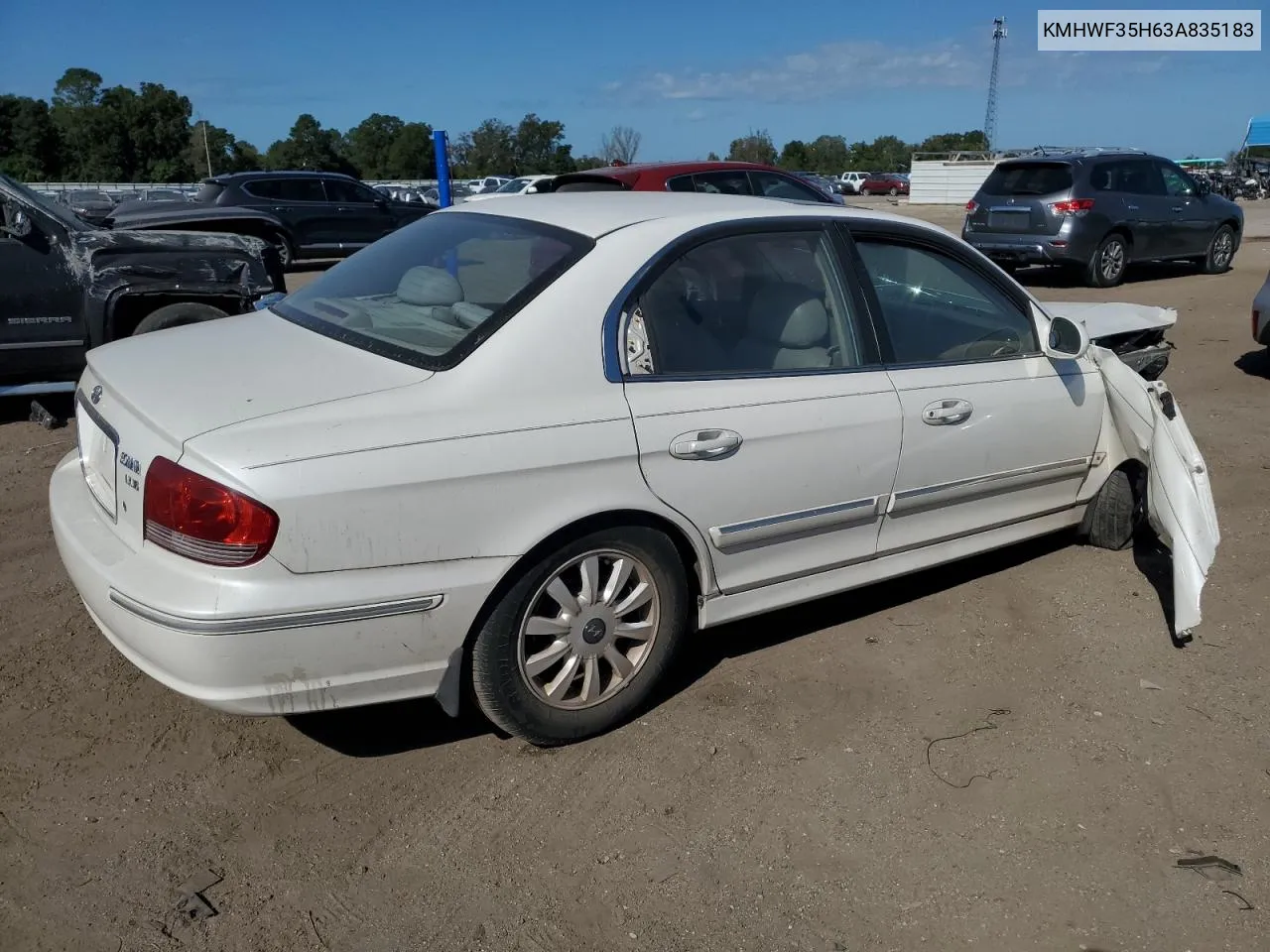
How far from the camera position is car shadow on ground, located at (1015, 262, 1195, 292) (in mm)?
13844

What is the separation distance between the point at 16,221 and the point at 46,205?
31 centimetres

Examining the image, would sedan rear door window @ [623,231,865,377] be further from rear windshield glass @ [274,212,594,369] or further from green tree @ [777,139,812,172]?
green tree @ [777,139,812,172]

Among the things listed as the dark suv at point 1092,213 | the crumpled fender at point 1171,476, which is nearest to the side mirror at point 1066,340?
the crumpled fender at point 1171,476

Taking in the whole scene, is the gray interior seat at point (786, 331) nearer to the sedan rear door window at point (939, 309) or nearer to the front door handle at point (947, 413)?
the sedan rear door window at point (939, 309)

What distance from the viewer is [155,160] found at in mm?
66562

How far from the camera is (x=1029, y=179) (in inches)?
529

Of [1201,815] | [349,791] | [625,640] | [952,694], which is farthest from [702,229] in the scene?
[1201,815]

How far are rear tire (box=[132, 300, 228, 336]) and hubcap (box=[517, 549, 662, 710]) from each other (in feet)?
15.5

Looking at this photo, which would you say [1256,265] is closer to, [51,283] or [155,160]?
[51,283]

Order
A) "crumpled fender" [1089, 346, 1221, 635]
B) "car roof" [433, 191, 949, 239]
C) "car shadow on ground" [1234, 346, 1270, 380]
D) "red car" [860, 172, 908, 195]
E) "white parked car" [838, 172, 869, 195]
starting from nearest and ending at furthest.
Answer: "car roof" [433, 191, 949, 239]
"crumpled fender" [1089, 346, 1221, 635]
"car shadow on ground" [1234, 346, 1270, 380]
"red car" [860, 172, 908, 195]
"white parked car" [838, 172, 869, 195]

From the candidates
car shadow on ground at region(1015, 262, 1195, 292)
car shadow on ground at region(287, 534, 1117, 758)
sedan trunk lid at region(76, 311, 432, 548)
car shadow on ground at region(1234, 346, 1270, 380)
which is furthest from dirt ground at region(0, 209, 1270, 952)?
car shadow on ground at region(1015, 262, 1195, 292)

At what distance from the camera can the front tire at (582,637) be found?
3008 mm

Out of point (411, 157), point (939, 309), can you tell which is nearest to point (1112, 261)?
point (939, 309)

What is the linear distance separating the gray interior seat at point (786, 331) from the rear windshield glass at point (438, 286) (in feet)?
2.11
